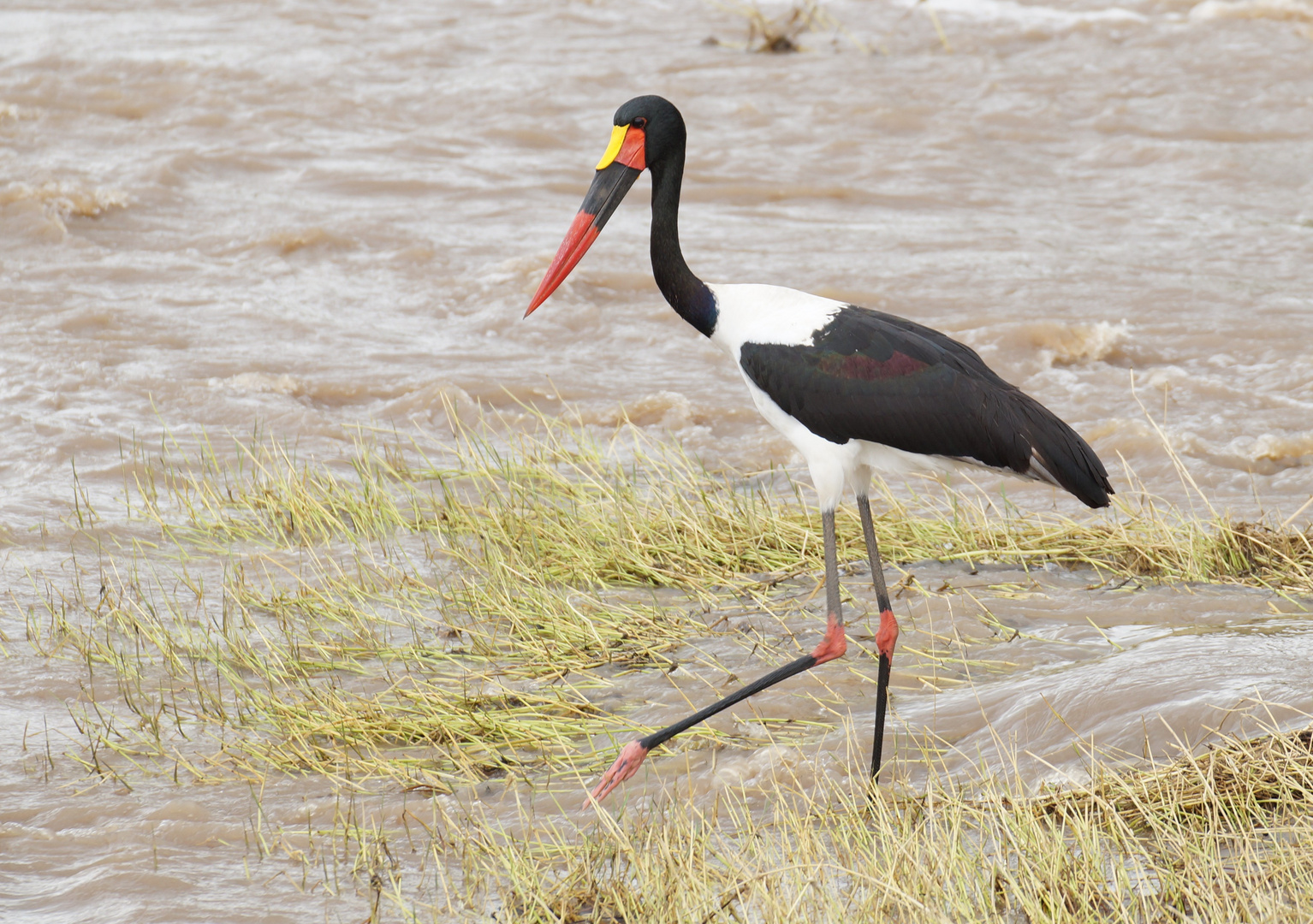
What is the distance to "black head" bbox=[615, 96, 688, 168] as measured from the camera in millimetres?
4312

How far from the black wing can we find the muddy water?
1.77ft

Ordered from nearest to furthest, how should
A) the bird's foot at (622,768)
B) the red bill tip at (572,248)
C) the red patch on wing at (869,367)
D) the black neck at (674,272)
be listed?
the bird's foot at (622,768), the red patch on wing at (869,367), the black neck at (674,272), the red bill tip at (572,248)

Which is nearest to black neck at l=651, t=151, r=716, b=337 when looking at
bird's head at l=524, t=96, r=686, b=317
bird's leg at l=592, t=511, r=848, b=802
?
bird's head at l=524, t=96, r=686, b=317

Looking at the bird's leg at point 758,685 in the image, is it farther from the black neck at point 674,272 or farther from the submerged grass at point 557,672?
the black neck at point 674,272

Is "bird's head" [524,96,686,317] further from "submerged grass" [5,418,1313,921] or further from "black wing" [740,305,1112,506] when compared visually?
"submerged grass" [5,418,1313,921]

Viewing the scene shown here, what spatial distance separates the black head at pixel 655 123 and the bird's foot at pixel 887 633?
141 cm

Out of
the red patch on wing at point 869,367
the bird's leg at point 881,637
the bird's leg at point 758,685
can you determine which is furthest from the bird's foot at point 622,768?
the red patch on wing at point 869,367

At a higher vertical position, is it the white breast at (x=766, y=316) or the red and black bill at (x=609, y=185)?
the red and black bill at (x=609, y=185)

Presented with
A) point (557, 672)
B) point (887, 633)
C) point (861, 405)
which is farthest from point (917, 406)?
point (557, 672)

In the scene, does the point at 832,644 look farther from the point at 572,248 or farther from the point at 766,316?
the point at 572,248

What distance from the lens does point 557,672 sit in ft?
14.0

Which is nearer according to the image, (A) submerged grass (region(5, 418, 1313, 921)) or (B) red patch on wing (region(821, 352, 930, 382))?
(A) submerged grass (region(5, 418, 1313, 921))

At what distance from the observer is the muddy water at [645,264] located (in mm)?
3797

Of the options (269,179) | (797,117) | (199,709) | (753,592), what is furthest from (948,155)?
(199,709)
